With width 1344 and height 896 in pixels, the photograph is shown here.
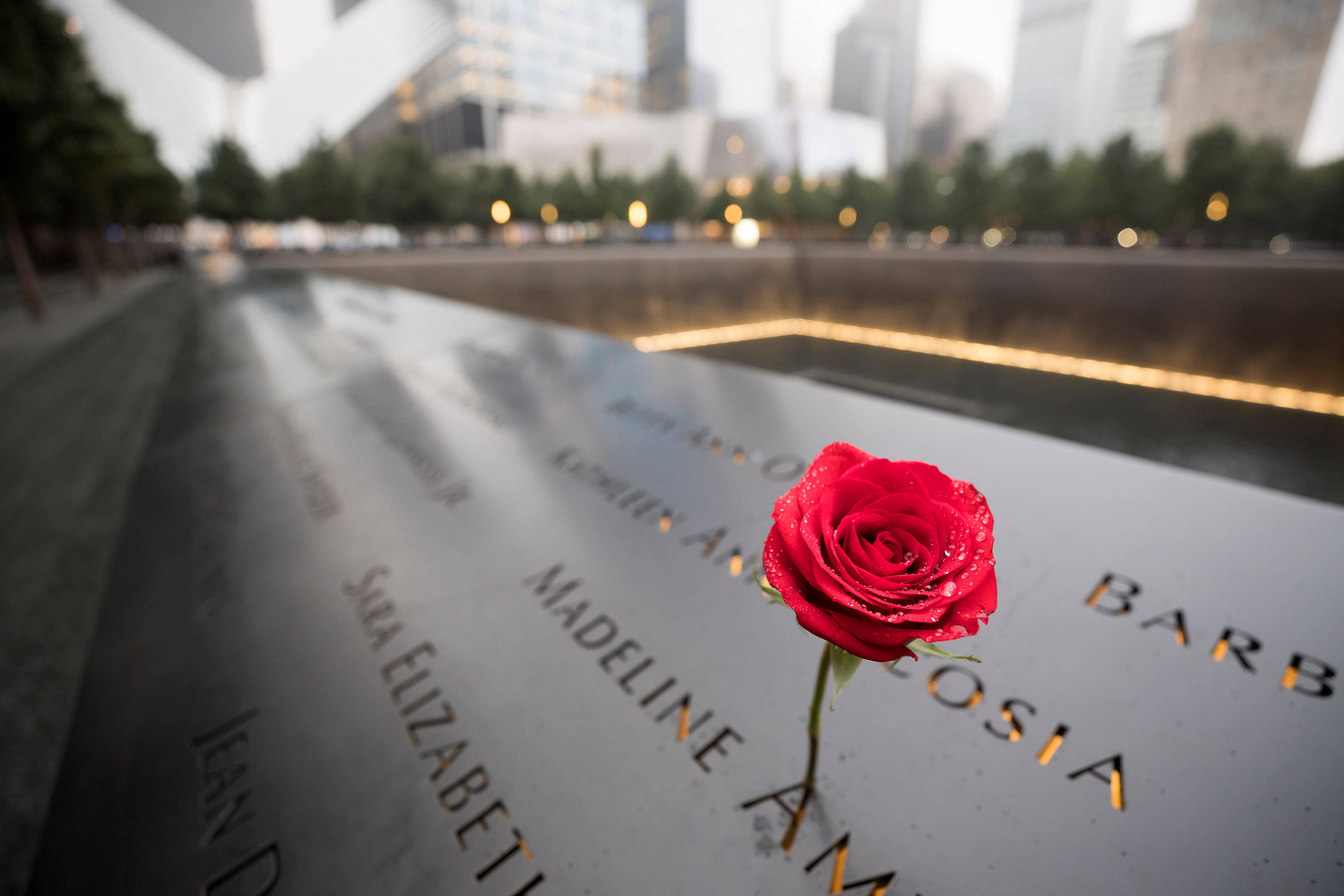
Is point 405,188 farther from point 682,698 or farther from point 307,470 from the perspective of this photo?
point 682,698

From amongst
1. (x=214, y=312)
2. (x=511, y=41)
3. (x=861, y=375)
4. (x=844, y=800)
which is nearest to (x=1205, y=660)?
(x=844, y=800)

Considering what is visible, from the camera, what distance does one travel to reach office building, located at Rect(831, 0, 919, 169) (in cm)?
10838

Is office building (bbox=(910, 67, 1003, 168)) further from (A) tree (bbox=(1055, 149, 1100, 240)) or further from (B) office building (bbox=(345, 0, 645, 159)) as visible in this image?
(A) tree (bbox=(1055, 149, 1100, 240))

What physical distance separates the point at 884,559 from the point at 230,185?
4974 centimetres

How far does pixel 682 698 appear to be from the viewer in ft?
5.83

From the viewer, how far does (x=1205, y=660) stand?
1594 mm

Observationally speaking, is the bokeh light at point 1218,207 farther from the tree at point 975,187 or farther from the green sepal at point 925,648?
the green sepal at point 925,648

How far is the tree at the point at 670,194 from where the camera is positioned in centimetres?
5288

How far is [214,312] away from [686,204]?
47.0 meters

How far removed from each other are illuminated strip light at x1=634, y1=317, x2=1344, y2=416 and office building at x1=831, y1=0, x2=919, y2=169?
4105 inches

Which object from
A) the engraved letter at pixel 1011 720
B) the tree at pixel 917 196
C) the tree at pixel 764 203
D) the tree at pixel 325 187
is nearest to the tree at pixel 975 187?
the tree at pixel 917 196

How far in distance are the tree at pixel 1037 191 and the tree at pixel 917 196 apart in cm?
623

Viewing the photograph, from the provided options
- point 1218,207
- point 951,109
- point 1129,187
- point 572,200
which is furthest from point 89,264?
point 951,109

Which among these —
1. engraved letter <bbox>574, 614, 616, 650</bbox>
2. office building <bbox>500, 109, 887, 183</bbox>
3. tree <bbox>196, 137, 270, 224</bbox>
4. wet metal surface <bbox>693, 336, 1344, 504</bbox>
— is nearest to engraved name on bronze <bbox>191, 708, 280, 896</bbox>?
engraved letter <bbox>574, 614, 616, 650</bbox>
